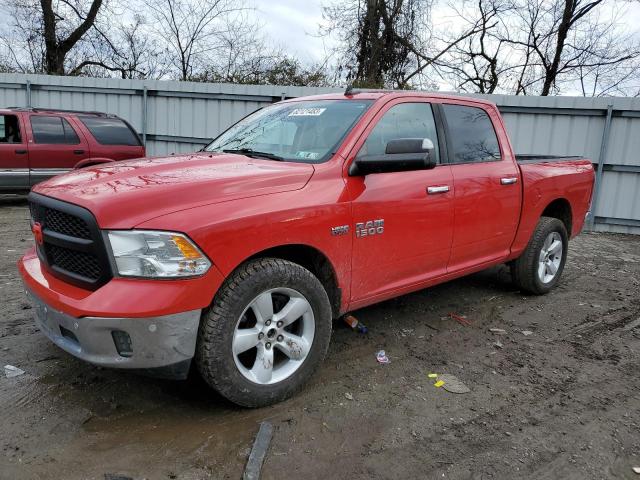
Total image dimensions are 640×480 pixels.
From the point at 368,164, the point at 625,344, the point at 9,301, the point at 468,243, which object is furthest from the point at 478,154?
the point at 9,301

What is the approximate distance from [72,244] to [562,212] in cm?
496

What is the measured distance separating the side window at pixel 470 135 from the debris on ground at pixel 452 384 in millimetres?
1700

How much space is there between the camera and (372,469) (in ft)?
8.15

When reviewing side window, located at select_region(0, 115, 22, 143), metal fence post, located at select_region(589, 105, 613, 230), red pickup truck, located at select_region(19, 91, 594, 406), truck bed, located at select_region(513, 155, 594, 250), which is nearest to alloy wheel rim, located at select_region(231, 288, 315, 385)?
red pickup truck, located at select_region(19, 91, 594, 406)

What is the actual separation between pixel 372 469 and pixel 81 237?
6.04 feet

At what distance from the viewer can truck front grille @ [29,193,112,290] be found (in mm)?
2508

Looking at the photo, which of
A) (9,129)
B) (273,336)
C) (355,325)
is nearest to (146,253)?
(273,336)

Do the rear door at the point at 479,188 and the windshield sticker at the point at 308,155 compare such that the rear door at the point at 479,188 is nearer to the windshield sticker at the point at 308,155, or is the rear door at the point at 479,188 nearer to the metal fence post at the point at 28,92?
the windshield sticker at the point at 308,155

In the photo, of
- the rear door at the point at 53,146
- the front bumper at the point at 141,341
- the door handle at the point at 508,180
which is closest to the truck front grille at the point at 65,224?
the front bumper at the point at 141,341

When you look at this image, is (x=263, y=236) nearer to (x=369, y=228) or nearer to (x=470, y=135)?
(x=369, y=228)

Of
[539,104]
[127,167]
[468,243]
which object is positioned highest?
[539,104]

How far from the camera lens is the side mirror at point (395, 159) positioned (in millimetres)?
3211

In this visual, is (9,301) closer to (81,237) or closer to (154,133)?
(81,237)

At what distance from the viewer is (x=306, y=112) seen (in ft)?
12.7
